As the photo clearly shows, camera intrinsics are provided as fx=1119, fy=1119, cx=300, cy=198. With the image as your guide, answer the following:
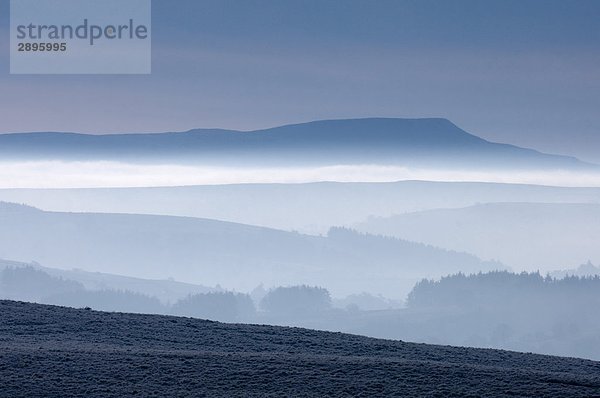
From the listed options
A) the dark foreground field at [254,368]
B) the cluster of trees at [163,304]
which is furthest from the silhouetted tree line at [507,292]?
the dark foreground field at [254,368]

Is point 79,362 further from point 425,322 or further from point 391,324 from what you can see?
point 425,322

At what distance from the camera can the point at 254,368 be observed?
18406 millimetres

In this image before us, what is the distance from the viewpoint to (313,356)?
66.1 ft

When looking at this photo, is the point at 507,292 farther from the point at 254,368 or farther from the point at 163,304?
the point at 254,368

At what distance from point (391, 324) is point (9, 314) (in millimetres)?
85692

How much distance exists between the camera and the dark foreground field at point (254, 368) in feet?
56.3

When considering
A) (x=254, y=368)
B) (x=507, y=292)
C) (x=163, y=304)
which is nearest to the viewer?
(x=254, y=368)

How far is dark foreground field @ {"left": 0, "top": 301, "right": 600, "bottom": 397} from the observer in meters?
17.2

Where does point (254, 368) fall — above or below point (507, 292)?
below

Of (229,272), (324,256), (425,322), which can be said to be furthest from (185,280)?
(425,322)

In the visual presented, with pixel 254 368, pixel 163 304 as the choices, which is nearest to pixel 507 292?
pixel 163 304

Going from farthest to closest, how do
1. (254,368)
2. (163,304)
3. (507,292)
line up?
(507,292) → (163,304) → (254,368)

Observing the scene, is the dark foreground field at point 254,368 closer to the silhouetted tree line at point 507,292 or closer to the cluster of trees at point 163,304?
the cluster of trees at point 163,304

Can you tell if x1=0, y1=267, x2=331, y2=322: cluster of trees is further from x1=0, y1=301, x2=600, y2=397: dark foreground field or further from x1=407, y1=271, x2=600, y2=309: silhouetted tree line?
x1=0, y1=301, x2=600, y2=397: dark foreground field
